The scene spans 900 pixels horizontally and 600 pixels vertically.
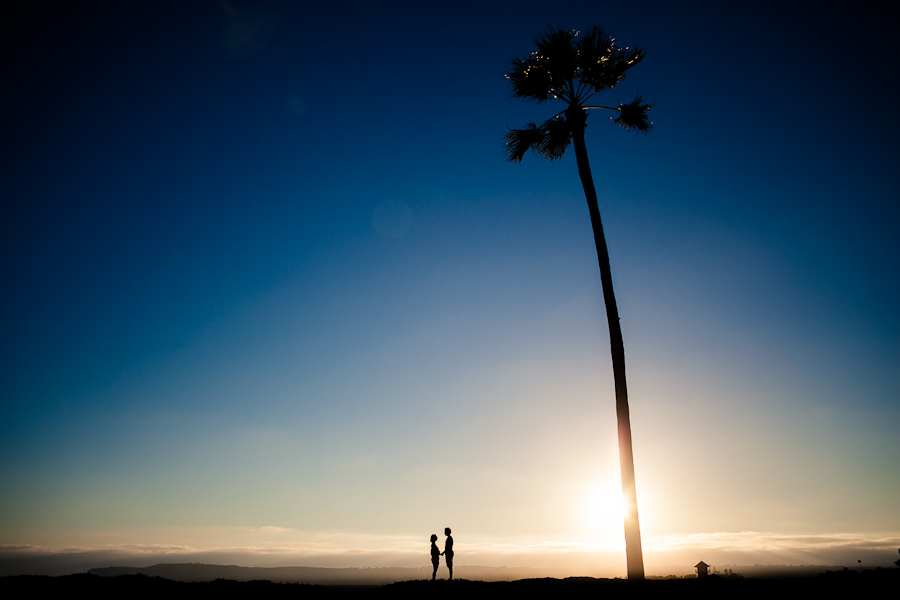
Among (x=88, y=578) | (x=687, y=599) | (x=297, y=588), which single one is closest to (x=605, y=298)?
(x=687, y=599)

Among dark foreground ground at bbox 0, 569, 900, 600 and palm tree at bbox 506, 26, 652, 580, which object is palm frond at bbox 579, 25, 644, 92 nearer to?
palm tree at bbox 506, 26, 652, 580

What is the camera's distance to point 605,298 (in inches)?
484

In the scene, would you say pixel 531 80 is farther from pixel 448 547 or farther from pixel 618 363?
pixel 448 547

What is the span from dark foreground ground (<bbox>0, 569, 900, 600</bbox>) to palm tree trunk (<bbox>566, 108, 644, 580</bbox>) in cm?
76

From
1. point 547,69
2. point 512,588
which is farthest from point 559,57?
point 512,588

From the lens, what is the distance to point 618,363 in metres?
11.6

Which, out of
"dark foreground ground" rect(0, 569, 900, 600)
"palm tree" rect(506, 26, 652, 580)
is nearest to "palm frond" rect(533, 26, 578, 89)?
"palm tree" rect(506, 26, 652, 580)

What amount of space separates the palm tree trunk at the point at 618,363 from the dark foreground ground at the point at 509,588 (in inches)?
30.1

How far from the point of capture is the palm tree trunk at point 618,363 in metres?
10.3

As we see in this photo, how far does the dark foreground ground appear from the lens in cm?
1004

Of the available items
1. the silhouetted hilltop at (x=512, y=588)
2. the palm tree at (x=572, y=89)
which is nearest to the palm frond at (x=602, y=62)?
the palm tree at (x=572, y=89)

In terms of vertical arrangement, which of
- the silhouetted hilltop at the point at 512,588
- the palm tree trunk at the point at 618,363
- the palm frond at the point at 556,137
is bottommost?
the silhouetted hilltop at the point at 512,588

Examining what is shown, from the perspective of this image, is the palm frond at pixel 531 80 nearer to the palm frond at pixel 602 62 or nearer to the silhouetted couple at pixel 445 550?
the palm frond at pixel 602 62

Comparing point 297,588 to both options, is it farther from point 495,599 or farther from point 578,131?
point 578,131
